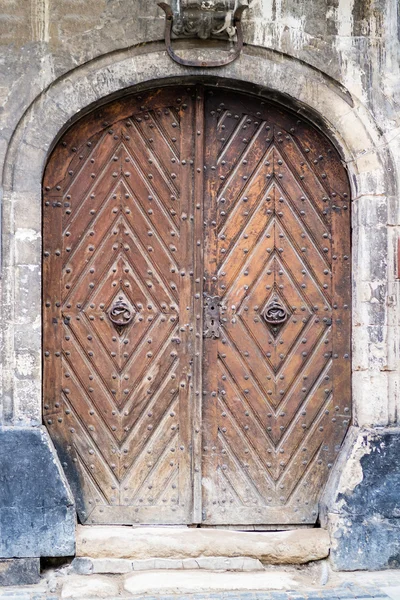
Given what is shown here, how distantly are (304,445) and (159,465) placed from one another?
933 millimetres

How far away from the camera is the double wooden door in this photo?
4.97 m

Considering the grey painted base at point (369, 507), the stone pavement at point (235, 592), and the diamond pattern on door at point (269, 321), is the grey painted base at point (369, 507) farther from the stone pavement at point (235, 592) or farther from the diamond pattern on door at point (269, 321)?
the diamond pattern on door at point (269, 321)

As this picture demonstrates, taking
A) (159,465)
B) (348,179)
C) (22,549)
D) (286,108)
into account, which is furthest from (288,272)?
(22,549)

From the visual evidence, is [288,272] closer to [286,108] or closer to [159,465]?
[286,108]

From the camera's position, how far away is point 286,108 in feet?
16.6

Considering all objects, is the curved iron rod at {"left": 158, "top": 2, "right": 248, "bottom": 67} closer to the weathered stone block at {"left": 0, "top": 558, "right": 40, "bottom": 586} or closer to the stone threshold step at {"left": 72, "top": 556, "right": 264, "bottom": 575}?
the stone threshold step at {"left": 72, "top": 556, "right": 264, "bottom": 575}

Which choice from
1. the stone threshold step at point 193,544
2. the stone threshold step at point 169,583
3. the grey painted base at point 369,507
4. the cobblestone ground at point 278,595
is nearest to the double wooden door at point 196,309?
the stone threshold step at point 193,544

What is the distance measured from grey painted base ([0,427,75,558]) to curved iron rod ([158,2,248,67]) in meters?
2.37

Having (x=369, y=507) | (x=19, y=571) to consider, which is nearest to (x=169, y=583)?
(x=19, y=571)

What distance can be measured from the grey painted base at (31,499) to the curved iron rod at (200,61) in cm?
237

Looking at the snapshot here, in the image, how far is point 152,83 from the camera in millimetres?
4879

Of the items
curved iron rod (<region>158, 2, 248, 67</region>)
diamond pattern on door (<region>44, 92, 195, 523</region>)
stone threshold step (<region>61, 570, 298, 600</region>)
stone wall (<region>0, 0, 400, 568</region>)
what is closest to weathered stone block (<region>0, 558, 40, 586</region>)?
stone threshold step (<region>61, 570, 298, 600</region>)

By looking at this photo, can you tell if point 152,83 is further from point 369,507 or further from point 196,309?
point 369,507

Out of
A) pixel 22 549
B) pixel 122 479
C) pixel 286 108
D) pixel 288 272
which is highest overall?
pixel 286 108
